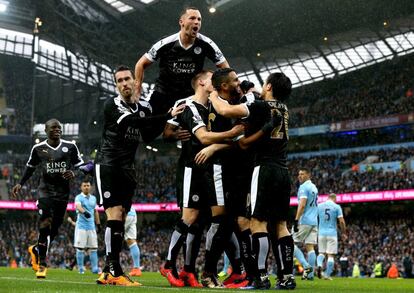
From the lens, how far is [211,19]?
43.0 m

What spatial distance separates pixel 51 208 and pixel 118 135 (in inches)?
127

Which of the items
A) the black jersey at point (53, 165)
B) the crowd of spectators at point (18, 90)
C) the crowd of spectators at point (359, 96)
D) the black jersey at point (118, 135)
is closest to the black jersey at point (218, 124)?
the black jersey at point (118, 135)

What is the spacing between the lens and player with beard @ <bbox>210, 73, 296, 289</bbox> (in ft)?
24.4

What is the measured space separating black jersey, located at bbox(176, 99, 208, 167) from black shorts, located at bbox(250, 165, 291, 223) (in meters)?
0.81

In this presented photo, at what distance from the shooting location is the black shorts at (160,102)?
343 inches

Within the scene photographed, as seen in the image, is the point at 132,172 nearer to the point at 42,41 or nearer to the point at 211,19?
the point at 211,19

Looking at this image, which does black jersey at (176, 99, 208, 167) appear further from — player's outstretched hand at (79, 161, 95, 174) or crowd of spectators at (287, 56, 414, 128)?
crowd of spectators at (287, 56, 414, 128)

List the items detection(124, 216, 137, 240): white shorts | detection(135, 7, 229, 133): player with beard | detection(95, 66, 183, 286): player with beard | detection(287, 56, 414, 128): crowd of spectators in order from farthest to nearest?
1. detection(287, 56, 414, 128): crowd of spectators
2. detection(124, 216, 137, 240): white shorts
3. detection(135, 7, 229, 133): player with beard
4. detection(95, 66, 183, 286): player with beard

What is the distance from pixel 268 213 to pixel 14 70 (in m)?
52.7

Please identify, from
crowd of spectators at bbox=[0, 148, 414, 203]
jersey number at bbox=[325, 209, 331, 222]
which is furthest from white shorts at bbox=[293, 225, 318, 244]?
crowd of spectators at bbox=[0, 148, 414, 203]

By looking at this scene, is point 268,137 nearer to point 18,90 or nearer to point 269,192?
point 269,192

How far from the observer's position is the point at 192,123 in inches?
303

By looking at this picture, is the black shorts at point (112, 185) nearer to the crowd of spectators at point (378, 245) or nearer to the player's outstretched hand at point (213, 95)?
the player's outstretched hand at point (213, 95)

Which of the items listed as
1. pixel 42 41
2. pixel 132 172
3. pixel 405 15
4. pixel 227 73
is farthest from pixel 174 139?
pixel 42 41
